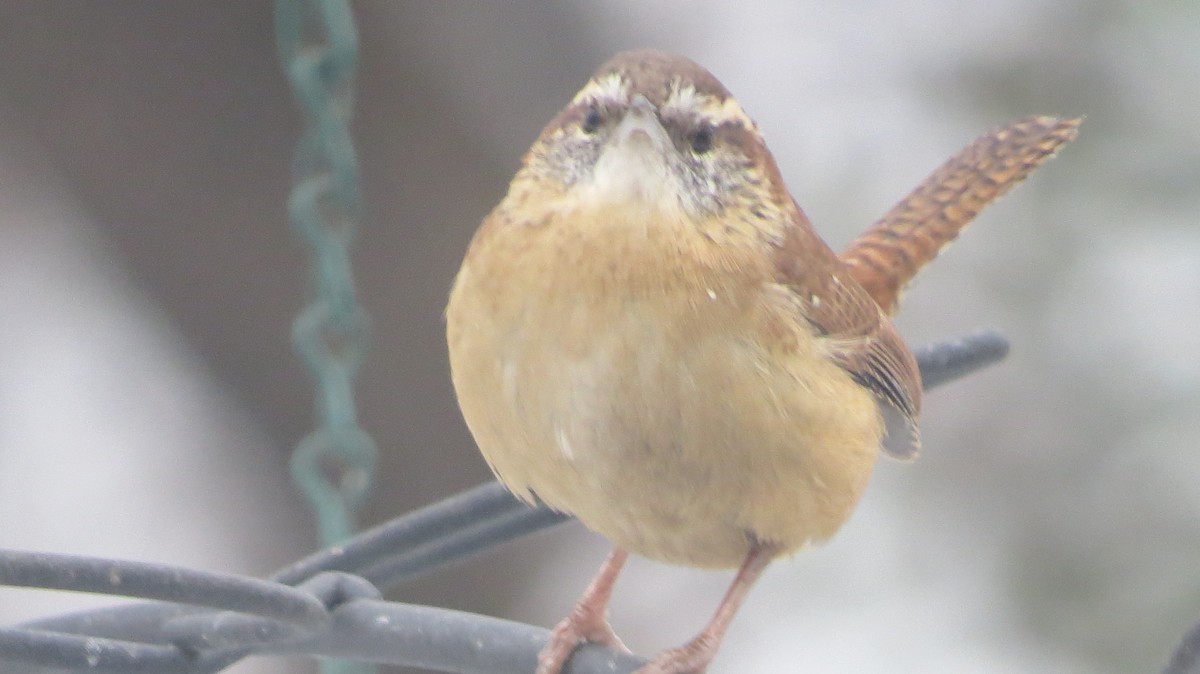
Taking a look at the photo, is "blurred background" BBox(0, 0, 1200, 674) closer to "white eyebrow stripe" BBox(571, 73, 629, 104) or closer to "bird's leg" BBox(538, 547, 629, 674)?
"bird's leg" BBox(538, 547, 629, 674)

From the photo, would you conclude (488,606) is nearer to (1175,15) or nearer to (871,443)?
(871,443)

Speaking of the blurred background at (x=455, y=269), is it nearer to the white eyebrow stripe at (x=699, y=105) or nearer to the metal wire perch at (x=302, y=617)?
the white eyebrow stripe at (x=699, y=105)

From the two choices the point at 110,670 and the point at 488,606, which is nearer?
the point at 110,670

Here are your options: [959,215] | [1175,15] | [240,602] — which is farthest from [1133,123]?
[240,602]

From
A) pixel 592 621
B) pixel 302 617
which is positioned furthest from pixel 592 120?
pixel 302 617

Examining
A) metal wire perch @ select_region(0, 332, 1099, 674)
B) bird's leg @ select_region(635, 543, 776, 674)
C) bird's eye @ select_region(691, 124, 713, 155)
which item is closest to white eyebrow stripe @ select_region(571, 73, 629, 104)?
bird's eye @ select_region(691, 124, 713, 155)

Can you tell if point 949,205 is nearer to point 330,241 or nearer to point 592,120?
point 592,120
